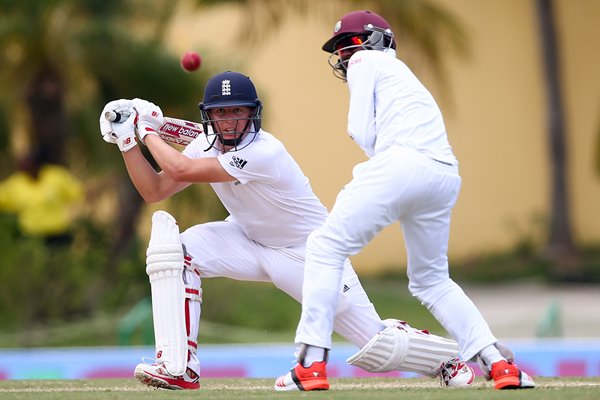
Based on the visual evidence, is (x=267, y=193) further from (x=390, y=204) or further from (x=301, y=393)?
(x=301, y=393)

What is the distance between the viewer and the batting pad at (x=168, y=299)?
4.75 metres

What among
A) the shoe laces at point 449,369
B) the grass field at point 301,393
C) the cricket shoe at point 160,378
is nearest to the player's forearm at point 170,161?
the cricket shoe at point 160,378

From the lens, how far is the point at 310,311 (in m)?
4.45

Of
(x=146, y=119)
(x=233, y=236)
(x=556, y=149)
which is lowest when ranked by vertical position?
(x=233, y=236)

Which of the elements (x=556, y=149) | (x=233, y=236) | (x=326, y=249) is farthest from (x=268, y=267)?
(x=556, y=149)

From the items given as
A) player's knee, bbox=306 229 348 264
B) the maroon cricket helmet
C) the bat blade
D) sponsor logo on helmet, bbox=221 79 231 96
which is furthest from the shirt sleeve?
the bat blade

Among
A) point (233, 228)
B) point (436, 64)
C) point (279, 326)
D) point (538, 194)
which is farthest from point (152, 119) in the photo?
point (538, 194)

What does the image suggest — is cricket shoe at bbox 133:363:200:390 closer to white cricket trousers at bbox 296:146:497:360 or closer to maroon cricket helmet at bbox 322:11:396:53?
white cricket trousers at bbox 296:146:497:360

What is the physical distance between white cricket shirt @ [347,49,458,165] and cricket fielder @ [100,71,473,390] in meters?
0.44

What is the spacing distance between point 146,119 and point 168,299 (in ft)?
2.38

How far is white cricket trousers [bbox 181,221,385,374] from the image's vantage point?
16.3ft

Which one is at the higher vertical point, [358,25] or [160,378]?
[358,25]

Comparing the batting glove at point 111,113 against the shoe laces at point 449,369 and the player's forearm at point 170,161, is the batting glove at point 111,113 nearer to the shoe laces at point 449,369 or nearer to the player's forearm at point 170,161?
the player's forearm at point 170,161

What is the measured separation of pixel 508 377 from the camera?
454cm
